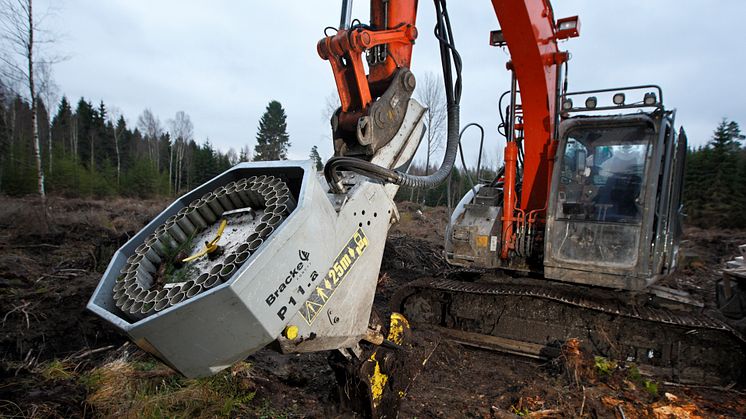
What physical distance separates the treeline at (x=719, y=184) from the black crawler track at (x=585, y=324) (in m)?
29.4

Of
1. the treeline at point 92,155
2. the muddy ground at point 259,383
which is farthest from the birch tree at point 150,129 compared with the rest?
the muddy ground at point 259,383

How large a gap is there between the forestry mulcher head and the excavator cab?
9.02 feet

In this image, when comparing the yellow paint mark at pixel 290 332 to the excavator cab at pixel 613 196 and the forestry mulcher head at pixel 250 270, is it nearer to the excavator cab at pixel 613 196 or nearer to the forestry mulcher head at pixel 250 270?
the forestry mulcher head at pixel 250 270

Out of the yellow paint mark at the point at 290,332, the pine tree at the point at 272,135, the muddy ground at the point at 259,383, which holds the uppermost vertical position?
the pine tree at the point at 272,135

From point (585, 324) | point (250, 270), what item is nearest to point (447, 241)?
point (585, 324)

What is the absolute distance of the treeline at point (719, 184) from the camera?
28.0 metres

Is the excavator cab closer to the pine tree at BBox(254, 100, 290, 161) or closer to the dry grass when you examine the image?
the dry grass

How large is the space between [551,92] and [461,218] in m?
1.77

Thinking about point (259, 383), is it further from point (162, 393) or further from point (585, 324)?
point (585, 324)

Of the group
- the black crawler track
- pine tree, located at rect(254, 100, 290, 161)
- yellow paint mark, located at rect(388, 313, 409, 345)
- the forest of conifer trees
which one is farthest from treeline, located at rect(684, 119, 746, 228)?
pine tree, located at rect(254, 100, 290, 161)

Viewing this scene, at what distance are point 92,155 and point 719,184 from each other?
52.8 metres

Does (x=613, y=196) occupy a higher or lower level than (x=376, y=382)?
higher

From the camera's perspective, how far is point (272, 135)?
4850cm

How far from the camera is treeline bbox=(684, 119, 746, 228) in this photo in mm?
28047
